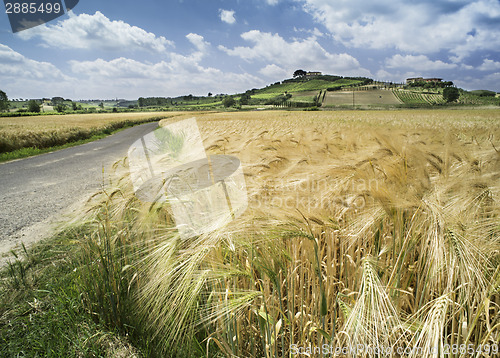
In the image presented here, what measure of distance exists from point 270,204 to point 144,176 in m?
1.34

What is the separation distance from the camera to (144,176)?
2.23 metres

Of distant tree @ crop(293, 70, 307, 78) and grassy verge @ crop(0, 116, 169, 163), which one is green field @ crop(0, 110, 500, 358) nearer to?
grassy verge @ crop(0, 116, 169, 163)

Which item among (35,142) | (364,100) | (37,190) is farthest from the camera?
(364,100)

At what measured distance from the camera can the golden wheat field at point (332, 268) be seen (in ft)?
3.51

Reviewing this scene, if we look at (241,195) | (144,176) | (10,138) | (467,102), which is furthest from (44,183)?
(467,102)

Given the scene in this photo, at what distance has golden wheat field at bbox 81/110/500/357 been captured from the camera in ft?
3.51

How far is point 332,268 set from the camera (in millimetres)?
1449

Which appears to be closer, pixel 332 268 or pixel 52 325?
pixel 332 268

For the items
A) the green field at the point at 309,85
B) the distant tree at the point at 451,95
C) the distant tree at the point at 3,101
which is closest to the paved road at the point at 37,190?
the distant tree at the point at 451,95

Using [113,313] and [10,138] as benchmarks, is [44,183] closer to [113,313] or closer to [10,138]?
[113,313]
